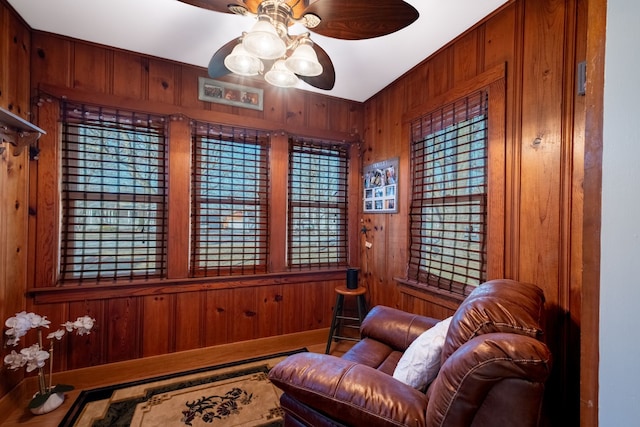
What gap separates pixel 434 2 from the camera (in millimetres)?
1647

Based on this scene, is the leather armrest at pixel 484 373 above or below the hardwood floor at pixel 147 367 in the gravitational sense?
above

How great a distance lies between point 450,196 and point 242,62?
1.60 m

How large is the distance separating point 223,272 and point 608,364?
2522 millimetres

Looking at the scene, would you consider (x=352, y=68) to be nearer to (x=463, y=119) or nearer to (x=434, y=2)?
(x=434, y=2)

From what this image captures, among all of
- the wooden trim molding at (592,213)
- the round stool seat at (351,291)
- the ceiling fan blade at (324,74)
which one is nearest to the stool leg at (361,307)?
the round stool seat at (351,291)

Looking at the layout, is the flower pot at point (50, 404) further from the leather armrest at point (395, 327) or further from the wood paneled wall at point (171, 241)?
the leather armrest at point (395, 327)

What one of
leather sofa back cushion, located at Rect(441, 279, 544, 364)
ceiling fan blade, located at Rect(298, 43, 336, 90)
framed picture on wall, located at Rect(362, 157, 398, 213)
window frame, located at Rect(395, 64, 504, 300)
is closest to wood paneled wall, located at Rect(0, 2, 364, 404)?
framed picture on wall, located at Rect(362, 157, 398, 213)

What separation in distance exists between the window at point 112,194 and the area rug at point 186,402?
2.71ft

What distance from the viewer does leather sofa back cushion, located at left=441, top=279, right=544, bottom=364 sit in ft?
3.18

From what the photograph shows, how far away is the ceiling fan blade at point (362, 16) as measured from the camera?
125cm

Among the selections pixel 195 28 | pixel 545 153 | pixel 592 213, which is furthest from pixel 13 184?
pixel 545 153

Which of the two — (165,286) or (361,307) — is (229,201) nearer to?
(165,286)

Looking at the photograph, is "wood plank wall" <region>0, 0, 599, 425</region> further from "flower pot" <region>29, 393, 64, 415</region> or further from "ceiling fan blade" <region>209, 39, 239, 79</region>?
"ceiling fan blade" <region>209, 39, 239, 79</region>

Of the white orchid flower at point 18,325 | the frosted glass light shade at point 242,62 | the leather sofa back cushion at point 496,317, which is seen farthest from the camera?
the white orchid flower at point 18,325
